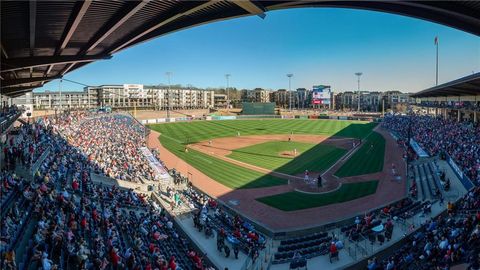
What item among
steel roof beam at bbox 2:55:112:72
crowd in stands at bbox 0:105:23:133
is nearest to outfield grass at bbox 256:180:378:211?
steel roof beam at bbox 2:55:112:72

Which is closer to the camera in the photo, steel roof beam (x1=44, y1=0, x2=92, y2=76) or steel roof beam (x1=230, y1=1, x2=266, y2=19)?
steel roof beam (x1=44, y1=0, x2=92, y2=76)

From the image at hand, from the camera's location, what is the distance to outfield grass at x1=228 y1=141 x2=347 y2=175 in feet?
114

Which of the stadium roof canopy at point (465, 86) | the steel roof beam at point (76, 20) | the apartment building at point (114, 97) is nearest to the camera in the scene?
the steel roof beam at point (76, 20)

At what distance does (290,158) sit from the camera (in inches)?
1548

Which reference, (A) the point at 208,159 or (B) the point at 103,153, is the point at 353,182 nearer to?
(A) the point at 208,159

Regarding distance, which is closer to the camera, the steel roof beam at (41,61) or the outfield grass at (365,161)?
the steel roof beam at (41,61)

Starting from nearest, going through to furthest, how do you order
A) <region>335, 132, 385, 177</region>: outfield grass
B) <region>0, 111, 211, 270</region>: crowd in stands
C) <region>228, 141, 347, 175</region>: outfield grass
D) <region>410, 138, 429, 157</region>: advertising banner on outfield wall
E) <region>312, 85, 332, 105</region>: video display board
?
1. <region>0, 111, 211, 270</region>: crowd in stands
2. <region>335, 132, 385, 177</region>: outfield grass
3. <region>410, 138, 429, 157</region>: advertising banner on outfield wall
4. <region>228, 141, 347, 175</region>: outfield grass
5. <region>312, 85, 332, 105</region>: video display board

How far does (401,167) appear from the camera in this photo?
111 feet

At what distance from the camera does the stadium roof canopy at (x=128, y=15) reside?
9.97m

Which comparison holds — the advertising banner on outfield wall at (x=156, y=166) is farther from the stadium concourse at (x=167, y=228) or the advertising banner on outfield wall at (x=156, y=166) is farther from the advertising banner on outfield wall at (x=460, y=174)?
the advertising banner on outfield wall at (x=460, y=174)

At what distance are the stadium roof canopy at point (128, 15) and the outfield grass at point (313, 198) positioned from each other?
14112 millimetres

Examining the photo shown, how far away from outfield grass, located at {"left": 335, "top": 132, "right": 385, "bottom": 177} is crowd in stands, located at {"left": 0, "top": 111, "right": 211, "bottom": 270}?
1984cm

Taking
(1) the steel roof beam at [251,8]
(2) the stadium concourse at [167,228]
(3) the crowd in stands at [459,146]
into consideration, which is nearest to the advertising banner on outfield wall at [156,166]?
(2) the stadium concourse at [167,228]

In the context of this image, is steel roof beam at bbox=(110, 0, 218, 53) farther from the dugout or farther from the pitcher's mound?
the dugout
